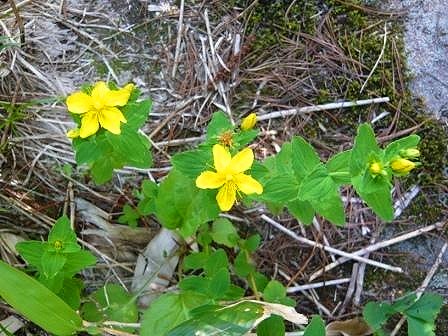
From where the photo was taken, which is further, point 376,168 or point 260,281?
point 260,281

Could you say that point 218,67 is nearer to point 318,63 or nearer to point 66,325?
point 318,63

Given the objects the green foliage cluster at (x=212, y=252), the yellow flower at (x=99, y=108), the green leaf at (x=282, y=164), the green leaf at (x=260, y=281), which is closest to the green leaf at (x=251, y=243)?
the green foliage cluster at (x=212, y=252)

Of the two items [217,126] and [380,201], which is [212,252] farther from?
[380,201]

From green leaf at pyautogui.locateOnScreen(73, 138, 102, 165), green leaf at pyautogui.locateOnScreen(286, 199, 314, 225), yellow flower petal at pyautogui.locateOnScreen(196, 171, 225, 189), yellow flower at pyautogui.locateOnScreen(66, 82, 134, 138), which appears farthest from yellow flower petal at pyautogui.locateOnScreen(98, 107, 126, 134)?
green leaf at pyautogui.locateOnScreen(286, 199, 314, 225)

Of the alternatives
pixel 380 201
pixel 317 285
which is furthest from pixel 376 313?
pixel 380 201

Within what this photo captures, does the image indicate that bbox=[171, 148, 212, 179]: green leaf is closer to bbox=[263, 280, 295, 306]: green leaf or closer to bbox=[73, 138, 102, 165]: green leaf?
bbox=[73, 138, 102, 165]: green leaf

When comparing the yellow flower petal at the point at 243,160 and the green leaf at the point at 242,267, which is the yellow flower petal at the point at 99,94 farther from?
the green leaf at the point at 242,267

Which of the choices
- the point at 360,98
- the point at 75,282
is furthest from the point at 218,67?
the point at 75,282
